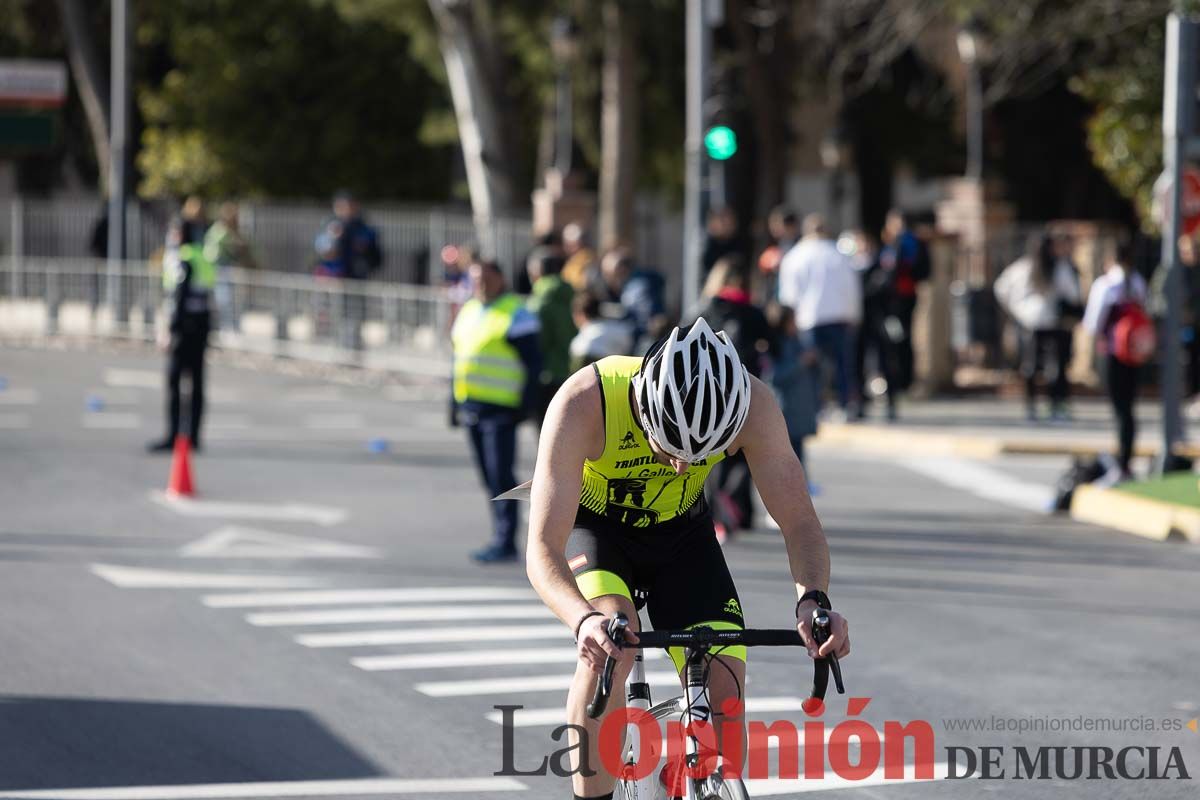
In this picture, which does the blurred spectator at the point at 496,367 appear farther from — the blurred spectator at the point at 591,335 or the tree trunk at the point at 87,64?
the tree trunk at the point at 87,64

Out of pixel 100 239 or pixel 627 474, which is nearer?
pixel 627 474

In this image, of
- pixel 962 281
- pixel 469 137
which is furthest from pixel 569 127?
pixel 962 281

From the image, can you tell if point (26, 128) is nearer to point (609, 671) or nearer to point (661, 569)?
point (661, 569)

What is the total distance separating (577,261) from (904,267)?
176 inches

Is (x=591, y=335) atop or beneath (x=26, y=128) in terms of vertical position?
beneath

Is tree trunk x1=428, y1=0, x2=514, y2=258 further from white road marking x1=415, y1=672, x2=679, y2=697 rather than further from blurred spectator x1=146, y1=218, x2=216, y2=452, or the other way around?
white road marking x1=415, y1=672, x2=679, y2=697

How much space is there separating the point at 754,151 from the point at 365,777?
95.7ft

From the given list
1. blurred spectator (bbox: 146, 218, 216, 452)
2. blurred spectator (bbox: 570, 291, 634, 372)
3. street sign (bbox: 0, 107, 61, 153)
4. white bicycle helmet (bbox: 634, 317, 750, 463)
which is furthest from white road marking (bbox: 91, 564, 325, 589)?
street sign (bbox: 0, 107, 61, 153)

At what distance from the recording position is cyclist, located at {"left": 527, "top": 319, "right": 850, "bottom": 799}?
5.01 metres

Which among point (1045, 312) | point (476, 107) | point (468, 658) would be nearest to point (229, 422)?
point (1045, 312)

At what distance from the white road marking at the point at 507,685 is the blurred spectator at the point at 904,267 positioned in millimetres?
13542

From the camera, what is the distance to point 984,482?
55.8 ft

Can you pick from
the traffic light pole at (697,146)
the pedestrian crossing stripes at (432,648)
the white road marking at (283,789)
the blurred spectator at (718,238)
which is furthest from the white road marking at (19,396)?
the white road marking at (283,789)

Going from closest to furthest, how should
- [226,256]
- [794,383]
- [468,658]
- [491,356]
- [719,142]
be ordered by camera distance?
1. [468,658]
2. [491,356]
3. [794,383]
4. [719,142]
5. [226,256]
